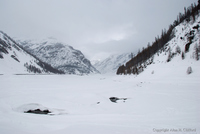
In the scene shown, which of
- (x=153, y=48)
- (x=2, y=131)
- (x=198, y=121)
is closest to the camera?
(x=2, y=131)

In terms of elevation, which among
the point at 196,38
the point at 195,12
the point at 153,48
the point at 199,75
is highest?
the point at 195,12

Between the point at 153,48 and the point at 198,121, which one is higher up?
the point at 153,48

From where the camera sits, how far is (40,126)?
21.4 ft

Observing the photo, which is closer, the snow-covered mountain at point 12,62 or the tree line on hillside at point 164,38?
the tree line on hillside at point 164,38

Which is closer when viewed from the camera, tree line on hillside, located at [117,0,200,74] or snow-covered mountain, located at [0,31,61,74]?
tree line on hillside, located at [117,0,200,74]

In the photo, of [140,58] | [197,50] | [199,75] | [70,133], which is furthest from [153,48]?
[70,133]

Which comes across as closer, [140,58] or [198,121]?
[198,121]

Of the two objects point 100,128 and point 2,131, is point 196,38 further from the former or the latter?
point 2,131

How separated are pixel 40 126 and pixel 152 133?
6914 millimetres

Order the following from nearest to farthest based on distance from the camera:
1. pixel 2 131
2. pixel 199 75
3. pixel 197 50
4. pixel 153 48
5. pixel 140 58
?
pixel 2 131 → pixel 199 75 → pixel 197 50 → pixel 153 48 → pixel 140 58

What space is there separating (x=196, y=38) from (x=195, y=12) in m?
36.4

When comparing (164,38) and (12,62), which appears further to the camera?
(12,62)

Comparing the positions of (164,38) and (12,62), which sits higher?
(164,38)

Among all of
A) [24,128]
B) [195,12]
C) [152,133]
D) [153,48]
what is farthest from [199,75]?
[153,48]
